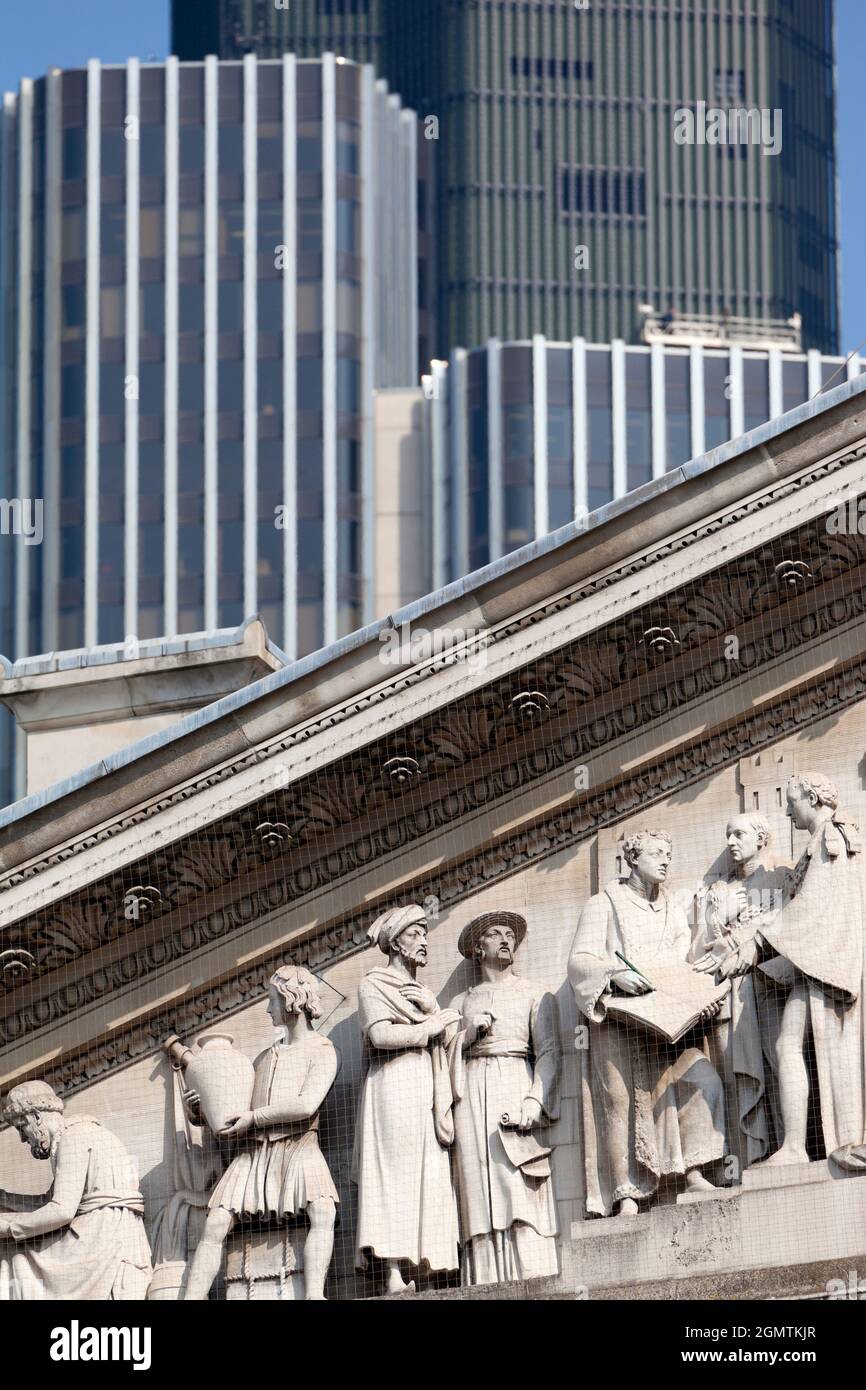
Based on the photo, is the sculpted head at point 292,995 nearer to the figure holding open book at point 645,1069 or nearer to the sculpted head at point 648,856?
the figure holding open book at point 645,1069

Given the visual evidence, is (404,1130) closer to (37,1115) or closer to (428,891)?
(428,891)

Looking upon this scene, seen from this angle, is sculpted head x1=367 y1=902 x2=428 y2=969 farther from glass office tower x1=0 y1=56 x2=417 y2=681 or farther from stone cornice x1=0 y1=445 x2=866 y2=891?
glass office tower x1=0 y1=56 x2=417 y2=681

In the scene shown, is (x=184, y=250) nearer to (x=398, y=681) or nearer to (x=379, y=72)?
(x=379, y=72)

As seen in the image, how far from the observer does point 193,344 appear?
94.2 metres

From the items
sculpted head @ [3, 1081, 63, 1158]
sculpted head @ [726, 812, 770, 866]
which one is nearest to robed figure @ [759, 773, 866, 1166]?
sculpted head @ [726, 812, 770, 866]

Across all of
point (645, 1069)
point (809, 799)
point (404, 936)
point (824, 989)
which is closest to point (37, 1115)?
point (404, 936)

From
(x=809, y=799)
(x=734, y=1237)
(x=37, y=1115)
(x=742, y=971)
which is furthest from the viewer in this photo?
(x=37, y=1115)

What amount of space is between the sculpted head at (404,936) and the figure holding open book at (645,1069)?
0.97m

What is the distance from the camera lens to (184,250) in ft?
314

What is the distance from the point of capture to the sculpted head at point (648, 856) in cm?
1719

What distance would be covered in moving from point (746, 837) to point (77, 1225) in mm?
4224

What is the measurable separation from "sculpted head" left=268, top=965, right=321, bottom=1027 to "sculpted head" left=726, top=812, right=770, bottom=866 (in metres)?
2.43

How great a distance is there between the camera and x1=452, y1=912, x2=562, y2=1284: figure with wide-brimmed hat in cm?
1684

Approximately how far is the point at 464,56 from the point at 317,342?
40.0 meters
